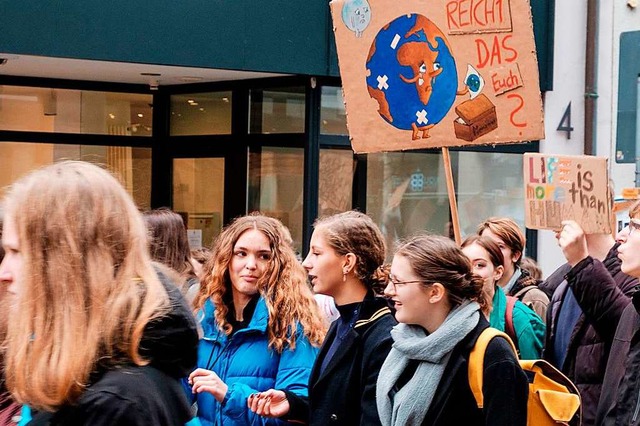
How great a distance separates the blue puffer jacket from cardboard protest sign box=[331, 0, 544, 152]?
2.05m

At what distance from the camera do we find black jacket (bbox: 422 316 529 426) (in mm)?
3904

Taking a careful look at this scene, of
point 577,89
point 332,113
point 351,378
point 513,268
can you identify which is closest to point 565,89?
point 577,89

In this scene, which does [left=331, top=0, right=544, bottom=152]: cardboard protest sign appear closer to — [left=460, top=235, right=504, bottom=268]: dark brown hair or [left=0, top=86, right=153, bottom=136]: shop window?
[left=460, top=235, right=504, bottom=268]: dark brown hair

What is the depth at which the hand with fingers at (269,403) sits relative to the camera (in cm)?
468

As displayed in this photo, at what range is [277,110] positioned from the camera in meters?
13.0

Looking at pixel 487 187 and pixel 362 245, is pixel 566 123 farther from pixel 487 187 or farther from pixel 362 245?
pixel 362 245

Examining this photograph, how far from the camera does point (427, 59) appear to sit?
679 cm

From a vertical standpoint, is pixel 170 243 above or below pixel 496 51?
below

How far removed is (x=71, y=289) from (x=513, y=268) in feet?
16.6

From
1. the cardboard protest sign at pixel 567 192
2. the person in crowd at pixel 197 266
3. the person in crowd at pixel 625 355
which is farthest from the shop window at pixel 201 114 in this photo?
the person in crowd at pixel 625 355

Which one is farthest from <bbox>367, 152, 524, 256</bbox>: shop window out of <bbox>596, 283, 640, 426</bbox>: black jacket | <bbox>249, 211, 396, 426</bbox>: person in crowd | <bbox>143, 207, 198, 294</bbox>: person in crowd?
<bbox>596, 283, 640, 426</bbox>: black jacket

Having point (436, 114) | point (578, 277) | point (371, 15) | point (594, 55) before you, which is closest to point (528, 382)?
point (578, 277)

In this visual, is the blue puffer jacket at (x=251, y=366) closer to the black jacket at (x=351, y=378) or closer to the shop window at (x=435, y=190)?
the black jacket at (x=351, y=378)

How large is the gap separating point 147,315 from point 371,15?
15.7 feet
